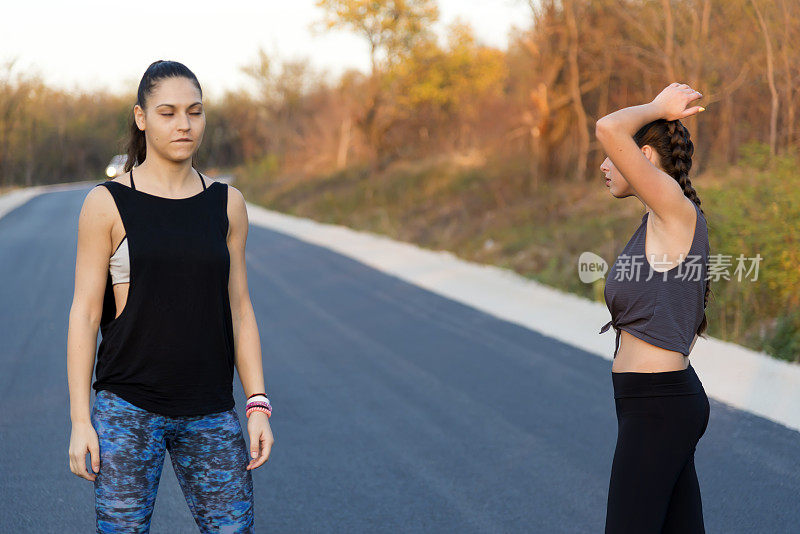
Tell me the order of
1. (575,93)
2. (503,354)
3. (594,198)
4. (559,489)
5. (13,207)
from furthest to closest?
(13,207) → (575,93) → (594,198) → (503,354) → (559,489)

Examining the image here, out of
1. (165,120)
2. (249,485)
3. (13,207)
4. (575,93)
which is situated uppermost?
(575,93)

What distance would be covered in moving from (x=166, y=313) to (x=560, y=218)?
15.9m

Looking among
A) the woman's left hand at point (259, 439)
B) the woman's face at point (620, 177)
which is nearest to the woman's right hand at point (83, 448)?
the woman's left hand at point (259, 439)

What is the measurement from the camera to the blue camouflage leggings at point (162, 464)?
8.29 ft

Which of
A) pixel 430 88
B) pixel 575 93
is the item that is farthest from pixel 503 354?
pixel 430 88

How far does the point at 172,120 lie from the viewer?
2.69 meters

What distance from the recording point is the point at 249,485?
2723mm

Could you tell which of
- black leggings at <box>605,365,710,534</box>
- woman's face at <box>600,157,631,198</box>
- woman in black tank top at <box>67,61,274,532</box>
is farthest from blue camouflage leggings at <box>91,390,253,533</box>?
woman's face at <box>600,157,631,198</box>

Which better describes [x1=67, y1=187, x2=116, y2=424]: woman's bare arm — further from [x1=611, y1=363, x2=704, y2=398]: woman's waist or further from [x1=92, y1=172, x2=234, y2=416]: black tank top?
[x1=611, y1=363, x2=704, y2=398]: woman's waist

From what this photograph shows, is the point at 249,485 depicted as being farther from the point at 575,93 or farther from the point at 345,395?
the point at 575,93

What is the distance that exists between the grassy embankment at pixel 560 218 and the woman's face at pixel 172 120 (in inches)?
75.6

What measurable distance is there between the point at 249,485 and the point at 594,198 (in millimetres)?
Result: 16252

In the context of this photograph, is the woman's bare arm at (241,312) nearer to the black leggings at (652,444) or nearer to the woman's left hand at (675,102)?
the black leggings at (652,444)

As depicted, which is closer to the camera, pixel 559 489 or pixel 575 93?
pixel 559 489
